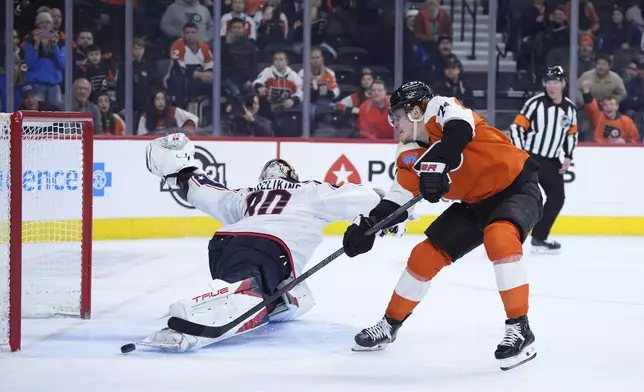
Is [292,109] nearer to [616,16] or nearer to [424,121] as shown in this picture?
[616,16]

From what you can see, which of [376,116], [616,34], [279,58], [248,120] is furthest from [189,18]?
[616,34]

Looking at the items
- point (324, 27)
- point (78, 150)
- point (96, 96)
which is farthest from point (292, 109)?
point (78, 150)

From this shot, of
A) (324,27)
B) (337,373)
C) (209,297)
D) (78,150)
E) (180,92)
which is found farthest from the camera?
(324,27)

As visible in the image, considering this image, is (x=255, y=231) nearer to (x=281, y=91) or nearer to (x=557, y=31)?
(x=281, y=91)

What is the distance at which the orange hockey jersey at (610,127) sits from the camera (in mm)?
8180

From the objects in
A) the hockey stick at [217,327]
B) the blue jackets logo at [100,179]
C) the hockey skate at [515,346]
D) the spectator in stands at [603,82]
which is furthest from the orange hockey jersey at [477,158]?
the spectator in stands at [603,82]

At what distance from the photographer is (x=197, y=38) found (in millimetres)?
7871

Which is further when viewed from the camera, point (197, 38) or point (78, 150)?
point (197, 38)

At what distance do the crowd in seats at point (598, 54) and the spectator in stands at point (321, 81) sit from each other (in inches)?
57.7

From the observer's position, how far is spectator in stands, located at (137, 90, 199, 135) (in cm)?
770

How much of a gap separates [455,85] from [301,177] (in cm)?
155

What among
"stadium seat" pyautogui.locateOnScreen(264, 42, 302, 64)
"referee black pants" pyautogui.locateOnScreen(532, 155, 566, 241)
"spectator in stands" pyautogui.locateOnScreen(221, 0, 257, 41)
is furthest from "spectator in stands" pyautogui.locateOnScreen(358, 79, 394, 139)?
"referee black pants" pyautogui.locateOnScreen(532, 155, 566, 241)

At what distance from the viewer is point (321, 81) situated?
27.0 ft

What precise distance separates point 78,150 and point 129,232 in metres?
1.22
